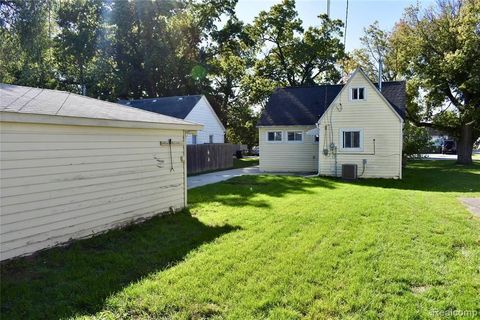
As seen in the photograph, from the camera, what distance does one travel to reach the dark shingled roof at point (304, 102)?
19062 millimetres

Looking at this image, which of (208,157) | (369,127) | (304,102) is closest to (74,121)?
(369,127)

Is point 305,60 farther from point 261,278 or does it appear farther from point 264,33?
point 261,278

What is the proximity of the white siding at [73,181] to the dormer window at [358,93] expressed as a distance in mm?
11059

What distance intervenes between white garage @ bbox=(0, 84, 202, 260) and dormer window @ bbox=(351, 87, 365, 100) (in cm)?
1081

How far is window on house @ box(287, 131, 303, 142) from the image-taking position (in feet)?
65.5

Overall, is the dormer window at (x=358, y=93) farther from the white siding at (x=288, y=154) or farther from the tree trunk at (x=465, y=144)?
the tree trunk at (x=465, y=144)

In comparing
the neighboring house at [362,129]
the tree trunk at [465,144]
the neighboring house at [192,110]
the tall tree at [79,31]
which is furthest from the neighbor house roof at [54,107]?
the tall tree at [79,31]

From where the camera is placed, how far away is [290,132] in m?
20.1

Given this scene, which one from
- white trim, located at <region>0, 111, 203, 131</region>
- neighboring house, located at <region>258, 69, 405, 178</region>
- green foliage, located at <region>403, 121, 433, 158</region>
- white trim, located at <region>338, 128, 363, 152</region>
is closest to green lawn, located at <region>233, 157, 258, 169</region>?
neighboring house, located at <region>258, 69, 405, 178</region>

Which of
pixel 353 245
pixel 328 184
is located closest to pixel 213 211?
pixel 353 245

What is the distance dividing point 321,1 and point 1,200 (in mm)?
19376

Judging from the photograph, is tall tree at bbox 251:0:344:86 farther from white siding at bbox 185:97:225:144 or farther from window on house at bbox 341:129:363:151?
window on house at bbox 341:129:363:151

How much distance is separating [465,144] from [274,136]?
15.2 meters

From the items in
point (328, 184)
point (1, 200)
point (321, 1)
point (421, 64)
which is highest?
point (321, 1)
